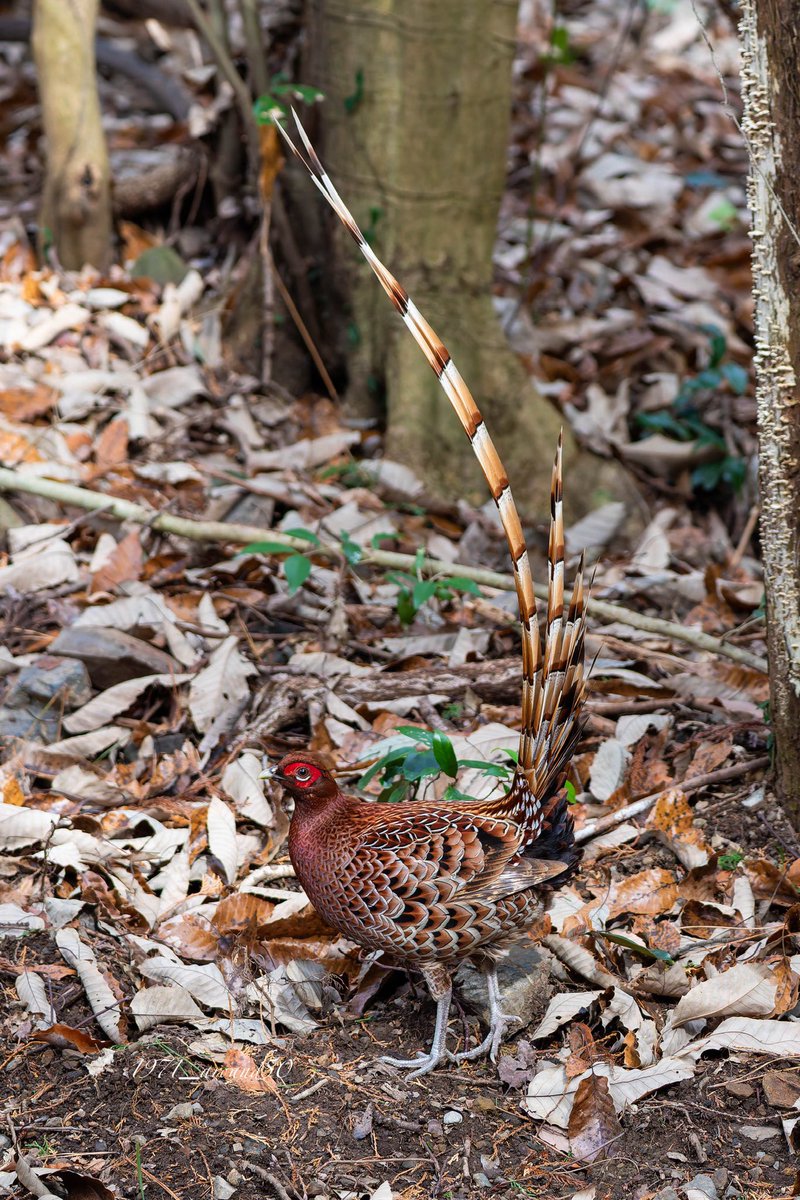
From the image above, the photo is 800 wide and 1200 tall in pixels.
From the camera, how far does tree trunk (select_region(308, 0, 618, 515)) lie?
5020 mm

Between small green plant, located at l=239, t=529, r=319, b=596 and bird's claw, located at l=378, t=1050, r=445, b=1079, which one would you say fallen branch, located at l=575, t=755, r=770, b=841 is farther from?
small green plant, located at l=239, t=529, r=319, b=596

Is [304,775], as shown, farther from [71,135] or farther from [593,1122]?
[71,135]

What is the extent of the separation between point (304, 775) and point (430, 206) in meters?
3.09

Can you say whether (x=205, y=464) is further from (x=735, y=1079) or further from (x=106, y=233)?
(x=735, y=1079)

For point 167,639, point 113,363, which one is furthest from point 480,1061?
point 113,363

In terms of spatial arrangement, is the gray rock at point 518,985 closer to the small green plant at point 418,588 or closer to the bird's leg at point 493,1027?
the bird's leg at point 493,1027

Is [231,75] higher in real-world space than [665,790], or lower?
higher

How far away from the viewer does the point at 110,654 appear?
13.1 ft

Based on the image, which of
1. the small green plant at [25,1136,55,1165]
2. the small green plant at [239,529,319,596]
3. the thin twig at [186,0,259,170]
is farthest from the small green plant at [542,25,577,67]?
the small green plant at [25,1136,55,1165]

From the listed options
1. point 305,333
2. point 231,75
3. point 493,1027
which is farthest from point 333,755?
point 231,75

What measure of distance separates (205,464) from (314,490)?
0.52 m

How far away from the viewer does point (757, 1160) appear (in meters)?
2.65

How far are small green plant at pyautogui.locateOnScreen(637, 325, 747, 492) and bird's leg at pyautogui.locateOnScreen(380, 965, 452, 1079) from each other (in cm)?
327

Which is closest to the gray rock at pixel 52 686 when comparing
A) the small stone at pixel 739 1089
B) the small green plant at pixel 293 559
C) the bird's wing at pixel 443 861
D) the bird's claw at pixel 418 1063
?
the small green plant at pixel 293 559
